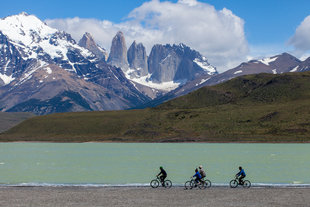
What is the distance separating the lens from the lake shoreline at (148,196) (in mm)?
39250

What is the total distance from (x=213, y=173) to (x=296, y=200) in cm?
3349

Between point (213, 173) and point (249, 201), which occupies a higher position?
point (213, 173)

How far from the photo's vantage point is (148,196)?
44344 millimetres

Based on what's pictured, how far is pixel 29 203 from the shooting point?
39.4m

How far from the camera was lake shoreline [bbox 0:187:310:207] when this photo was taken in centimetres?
3925

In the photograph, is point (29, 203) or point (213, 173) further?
point (213, 173)

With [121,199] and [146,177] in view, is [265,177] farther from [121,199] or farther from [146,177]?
[121,199]

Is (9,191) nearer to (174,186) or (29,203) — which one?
(29,203)

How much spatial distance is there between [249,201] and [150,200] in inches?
357

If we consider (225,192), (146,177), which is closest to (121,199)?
(225,192)

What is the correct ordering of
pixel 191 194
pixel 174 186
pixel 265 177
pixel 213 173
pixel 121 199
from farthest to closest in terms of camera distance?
pixel 213 173 → pixel 265 177 → pixel 174 186 → pixel 191 194 → pixel 121 199

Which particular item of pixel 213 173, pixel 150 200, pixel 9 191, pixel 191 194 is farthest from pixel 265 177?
pixel 9 191

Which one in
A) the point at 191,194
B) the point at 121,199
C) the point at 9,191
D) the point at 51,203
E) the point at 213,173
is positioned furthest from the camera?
the point at 213,173

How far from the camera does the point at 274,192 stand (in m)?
47.1
